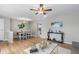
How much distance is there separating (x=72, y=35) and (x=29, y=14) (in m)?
1.64

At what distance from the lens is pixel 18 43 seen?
2.74 m

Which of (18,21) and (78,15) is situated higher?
(78,15)

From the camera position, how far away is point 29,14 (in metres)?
2.38

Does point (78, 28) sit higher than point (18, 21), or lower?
lower

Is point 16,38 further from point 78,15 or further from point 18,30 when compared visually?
point 78,15

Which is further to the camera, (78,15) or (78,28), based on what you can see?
(78,28)
